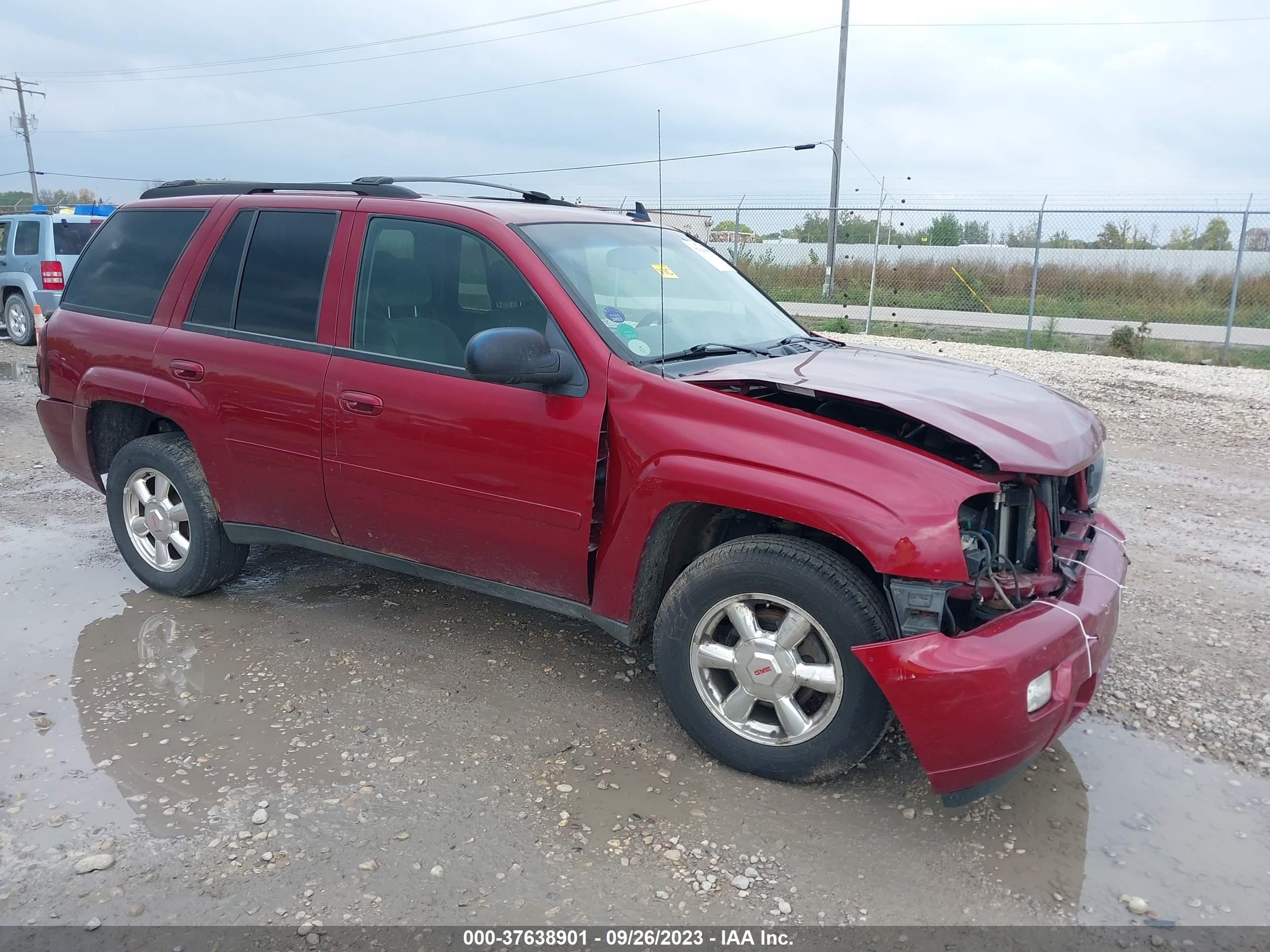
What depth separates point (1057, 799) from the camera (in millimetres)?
3170

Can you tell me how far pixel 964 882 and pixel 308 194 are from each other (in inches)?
152

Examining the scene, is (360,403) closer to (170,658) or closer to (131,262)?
(170,658)

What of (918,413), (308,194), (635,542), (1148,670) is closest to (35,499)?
(308,194)

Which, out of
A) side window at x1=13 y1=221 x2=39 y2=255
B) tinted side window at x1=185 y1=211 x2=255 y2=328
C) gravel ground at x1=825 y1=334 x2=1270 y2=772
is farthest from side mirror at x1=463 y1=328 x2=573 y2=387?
side window at x1=13 y1=221 x2=39 y2=255

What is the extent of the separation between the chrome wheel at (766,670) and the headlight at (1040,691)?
21.7 inches

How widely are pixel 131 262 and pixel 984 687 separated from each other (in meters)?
4.45

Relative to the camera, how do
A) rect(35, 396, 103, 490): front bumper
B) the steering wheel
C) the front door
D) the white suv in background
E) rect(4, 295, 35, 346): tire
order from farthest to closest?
rect(4, 295, 35, 346): tire → the white suv in background → rect(35, 396, 103, 490): front bumper → the steering wheel → the front door

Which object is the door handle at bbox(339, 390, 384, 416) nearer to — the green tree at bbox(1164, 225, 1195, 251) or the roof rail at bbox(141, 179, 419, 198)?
the roof rail at bbox(141, 179, 419, 198)

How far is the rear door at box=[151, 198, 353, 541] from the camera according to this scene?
409cm

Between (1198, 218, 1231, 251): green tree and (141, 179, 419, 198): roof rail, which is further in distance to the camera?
(1198, 218, 1231, 251): green tree

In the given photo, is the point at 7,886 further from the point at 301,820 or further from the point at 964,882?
the point at 964,882

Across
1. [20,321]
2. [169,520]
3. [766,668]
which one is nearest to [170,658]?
[169,520]

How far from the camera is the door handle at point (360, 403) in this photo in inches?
151

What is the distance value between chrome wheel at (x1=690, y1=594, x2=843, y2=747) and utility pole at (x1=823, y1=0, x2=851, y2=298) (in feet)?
50.1
